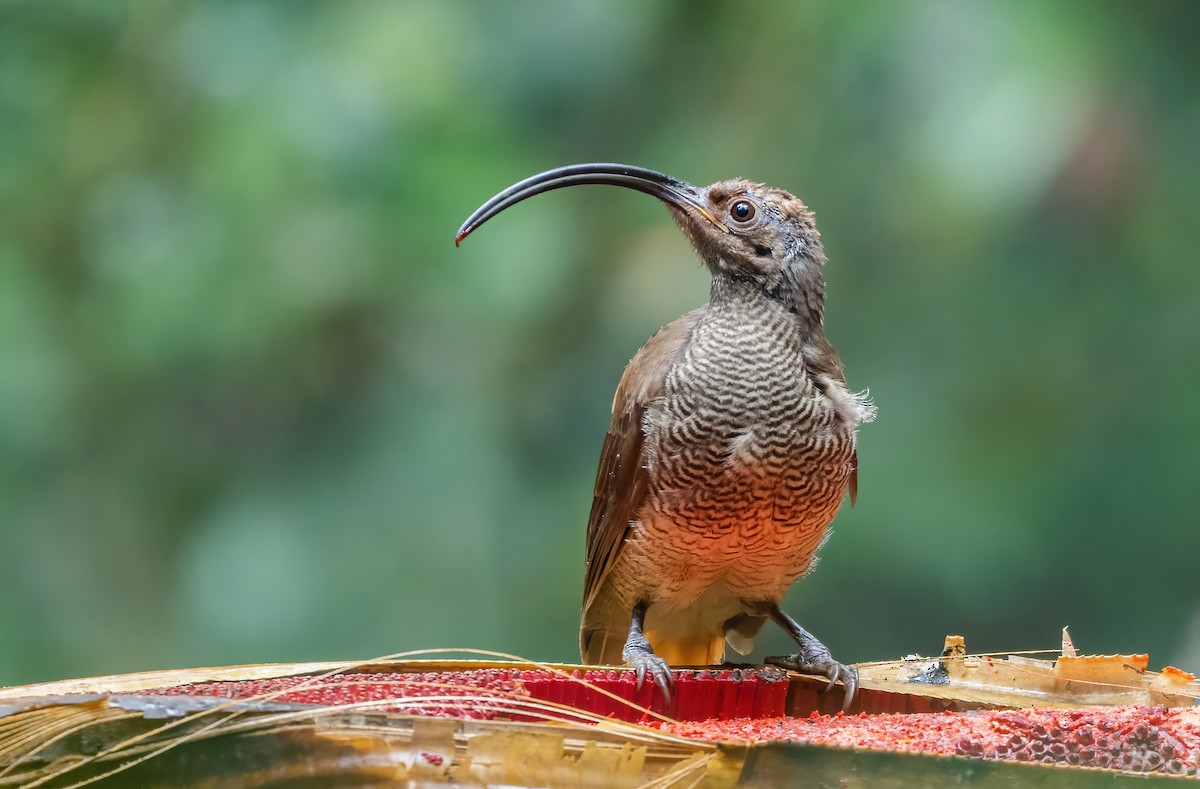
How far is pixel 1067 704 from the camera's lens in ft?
6.85

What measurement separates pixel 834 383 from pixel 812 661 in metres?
0.55

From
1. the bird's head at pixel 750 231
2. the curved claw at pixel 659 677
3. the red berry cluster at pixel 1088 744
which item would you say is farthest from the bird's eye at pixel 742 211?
the red berry cluster at pixel 1088 744

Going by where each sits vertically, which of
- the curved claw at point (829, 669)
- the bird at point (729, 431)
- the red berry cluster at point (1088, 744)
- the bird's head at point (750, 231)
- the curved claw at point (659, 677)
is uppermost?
the bird's head at point (750, 231)

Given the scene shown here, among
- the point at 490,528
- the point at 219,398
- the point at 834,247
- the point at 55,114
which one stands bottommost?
the point at 490,528

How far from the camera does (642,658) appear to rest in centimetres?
226

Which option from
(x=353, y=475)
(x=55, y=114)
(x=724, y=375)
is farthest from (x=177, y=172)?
(x=724, y=375)

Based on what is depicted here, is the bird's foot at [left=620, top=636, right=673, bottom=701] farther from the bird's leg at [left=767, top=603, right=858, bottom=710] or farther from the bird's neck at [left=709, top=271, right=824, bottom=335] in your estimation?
the bird's neck at [left=709, top=271, right=824, bottom=335]

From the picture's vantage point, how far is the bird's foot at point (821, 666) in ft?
7.11

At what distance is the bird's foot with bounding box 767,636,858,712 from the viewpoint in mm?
2168

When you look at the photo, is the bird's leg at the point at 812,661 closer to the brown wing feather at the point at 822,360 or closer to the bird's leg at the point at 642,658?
the bird's leg at the point at 642,658

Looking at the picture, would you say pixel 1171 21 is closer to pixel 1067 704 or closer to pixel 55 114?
pixel 1067 704

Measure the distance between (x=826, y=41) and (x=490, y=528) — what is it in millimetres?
2215

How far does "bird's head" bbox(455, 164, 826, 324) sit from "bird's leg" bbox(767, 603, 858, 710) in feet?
2.11

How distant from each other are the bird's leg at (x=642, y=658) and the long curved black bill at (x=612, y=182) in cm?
84
